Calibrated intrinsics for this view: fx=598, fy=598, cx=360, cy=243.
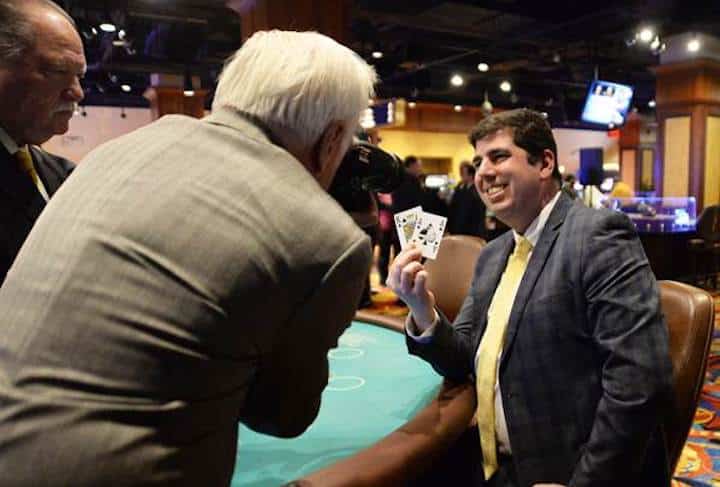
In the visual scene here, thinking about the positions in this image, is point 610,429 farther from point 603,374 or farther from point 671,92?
point 671,92

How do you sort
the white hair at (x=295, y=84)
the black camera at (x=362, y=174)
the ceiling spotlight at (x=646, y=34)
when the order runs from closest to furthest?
the white hair at (x=295, y=84), the black camera at (x=362, y=174), the ceiling spotlight at (x=646, y=34)

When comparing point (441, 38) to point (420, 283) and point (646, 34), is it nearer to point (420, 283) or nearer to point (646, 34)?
point (646, 34)

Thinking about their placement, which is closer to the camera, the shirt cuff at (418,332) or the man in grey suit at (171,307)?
the man in grey suit at (171,307)

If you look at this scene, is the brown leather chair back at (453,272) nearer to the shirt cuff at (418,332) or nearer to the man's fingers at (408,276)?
the shirt cuff at (418,332)

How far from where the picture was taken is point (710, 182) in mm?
8523

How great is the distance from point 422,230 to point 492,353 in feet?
1.14

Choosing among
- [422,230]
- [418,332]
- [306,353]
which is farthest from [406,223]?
[306,353]

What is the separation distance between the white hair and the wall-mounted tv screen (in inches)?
346

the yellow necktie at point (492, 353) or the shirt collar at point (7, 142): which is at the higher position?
the shirt collar at point (7, 142)

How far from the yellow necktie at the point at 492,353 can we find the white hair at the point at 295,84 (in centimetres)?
83

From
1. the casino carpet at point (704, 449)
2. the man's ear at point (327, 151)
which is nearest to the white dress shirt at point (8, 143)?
the man's ear at point (327, 151)

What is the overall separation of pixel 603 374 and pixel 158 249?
100 cm

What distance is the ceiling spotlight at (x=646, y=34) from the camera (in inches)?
279

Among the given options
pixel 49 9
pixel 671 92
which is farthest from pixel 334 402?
pixel 671 92
